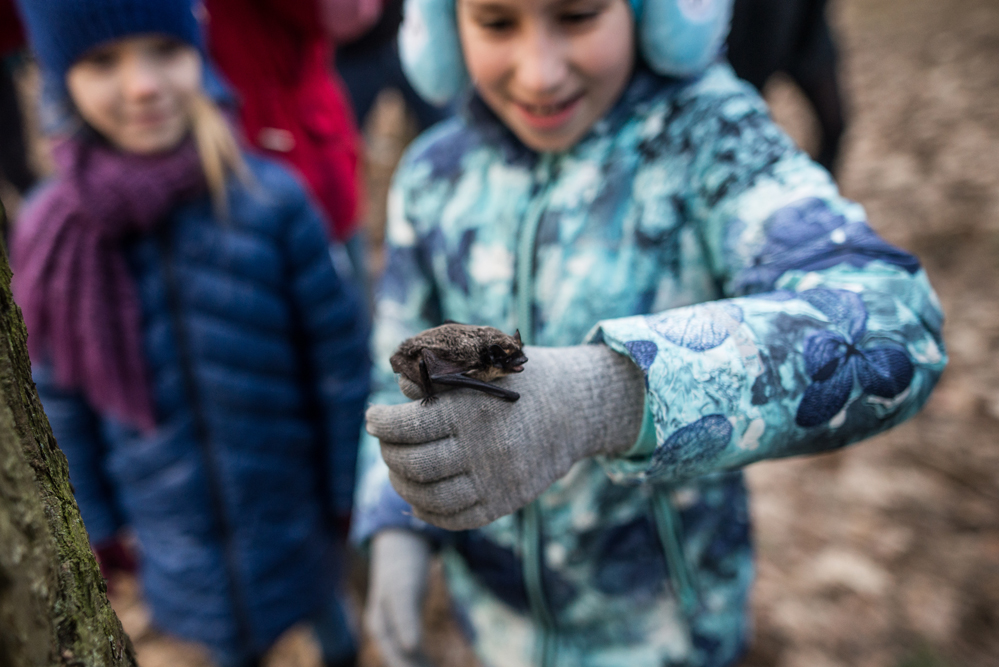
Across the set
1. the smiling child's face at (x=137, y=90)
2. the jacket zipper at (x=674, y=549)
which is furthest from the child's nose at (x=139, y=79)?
the jacket zipper at (x=674, y=549)

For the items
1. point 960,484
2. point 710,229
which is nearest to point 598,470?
point 710,229

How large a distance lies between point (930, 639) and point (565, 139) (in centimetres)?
263

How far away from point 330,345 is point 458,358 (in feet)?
5.13

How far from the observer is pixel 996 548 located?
2701 millimetres

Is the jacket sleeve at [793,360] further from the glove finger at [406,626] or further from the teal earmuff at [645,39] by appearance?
the glove finger at [406,626]

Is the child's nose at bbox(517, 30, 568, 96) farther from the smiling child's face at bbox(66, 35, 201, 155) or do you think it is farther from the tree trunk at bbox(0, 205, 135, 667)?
the smiling child's face at bbox(66, 35, 201, 155)

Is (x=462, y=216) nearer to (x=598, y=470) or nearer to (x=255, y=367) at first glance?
(x=598, y=470)

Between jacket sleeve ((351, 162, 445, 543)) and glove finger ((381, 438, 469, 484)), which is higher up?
glove finger ((381, 438, 469, 484))

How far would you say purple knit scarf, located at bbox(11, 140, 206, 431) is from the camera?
1.95 m

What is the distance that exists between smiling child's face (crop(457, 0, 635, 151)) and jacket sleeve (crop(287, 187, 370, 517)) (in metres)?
1.10

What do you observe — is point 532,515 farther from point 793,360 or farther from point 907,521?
Result: point 907,521

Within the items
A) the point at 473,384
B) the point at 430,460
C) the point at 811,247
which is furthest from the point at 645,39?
the point at 430,460

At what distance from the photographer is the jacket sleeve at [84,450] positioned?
6.98 feet

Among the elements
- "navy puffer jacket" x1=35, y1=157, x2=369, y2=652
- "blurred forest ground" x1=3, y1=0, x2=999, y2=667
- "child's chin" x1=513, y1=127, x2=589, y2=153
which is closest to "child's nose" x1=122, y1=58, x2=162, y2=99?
"navy puffer jacket" x1=35, y1=157, x2=369, y2=652
